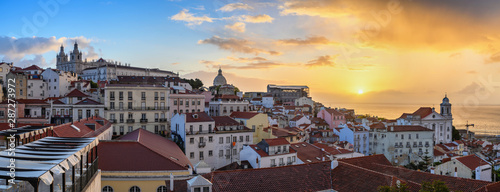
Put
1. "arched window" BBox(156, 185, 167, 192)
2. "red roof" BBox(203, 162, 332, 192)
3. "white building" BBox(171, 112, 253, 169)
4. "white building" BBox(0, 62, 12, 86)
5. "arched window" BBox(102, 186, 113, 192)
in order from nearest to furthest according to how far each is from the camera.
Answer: "red roof" BBox(203, 162, 332, 192) < "arched window" BBox(102, 186, 113, 192) < "arched window" BBox(156, 185, 167, 192) < "white building" BBox(171, 112, 253, 169) < "white building" BBox(0, 62, 12, 86)

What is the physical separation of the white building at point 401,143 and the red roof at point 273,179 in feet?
130

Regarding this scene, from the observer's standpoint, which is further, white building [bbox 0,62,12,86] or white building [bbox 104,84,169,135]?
white building [bbox 0,62,12,86]

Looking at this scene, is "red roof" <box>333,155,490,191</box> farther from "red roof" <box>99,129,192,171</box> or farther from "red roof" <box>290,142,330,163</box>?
"red roof" <box>290,142,330,163</box>

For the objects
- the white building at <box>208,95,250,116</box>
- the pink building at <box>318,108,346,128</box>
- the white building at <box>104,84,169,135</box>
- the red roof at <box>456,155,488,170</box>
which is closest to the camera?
the red roof at <box>456,155,488,170</box>

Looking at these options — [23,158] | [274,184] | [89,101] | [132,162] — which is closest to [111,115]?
[89,101]

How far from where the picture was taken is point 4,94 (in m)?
64.5

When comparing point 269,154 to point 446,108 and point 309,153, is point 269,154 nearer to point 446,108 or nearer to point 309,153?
point 309,153

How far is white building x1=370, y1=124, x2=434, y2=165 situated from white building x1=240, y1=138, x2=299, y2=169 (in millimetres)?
26206

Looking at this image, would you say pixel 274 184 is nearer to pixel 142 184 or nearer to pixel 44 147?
pixel 142 184

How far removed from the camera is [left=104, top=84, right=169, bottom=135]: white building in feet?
134

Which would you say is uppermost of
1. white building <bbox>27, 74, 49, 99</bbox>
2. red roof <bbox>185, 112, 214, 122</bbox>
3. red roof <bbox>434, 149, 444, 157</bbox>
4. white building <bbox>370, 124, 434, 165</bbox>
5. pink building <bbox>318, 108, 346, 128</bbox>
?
white building <bbox>27, 74, 49, 99</bbox>

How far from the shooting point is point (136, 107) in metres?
42.1

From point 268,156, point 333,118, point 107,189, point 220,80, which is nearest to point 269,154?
point 268,156

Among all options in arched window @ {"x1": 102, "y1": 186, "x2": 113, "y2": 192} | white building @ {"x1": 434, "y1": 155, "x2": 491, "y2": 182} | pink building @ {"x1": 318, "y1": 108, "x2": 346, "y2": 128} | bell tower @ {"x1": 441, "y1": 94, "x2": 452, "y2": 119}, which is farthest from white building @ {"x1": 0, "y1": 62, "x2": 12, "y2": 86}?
bell tower @ {"x1": 441, "y1": 94, "x2": 452, "y2": 119}
